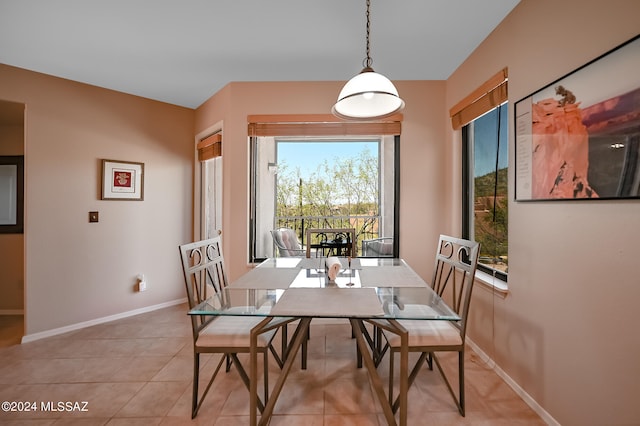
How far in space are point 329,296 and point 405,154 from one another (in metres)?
1.94

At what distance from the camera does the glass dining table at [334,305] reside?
1.30 metres

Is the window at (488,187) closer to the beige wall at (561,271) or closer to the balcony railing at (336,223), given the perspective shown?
the beige wall at (561,271)

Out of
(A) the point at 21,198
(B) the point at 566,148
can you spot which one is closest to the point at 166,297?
(A) the point at 21,198

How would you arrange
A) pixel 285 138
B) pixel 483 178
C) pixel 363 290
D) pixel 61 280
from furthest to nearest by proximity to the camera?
pixel 285 138
pixel 61 280
pixel 483 178
pixel 363 290

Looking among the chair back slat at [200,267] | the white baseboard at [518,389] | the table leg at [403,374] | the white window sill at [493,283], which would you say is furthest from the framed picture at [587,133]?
the chair back slat at [200,267]

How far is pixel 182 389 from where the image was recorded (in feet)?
6.17

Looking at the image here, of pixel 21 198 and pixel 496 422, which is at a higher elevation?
pixel 21 198

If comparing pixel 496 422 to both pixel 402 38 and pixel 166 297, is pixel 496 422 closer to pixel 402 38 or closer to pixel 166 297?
pixel 402 38

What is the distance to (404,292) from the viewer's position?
1.58 metres

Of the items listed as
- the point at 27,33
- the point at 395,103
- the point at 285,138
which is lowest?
the point at 395,103

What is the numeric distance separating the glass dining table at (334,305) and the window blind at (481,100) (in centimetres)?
142

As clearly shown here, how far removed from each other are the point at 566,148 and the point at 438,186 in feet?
4.75

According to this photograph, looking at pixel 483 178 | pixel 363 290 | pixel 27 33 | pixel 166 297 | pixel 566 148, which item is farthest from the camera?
pixel 166 297

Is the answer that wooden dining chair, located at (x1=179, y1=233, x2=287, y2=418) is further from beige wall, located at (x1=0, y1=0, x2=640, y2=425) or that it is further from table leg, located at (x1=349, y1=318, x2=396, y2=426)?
beige wall, located at (x1=0, y1=0, x2=640, y2=425)
